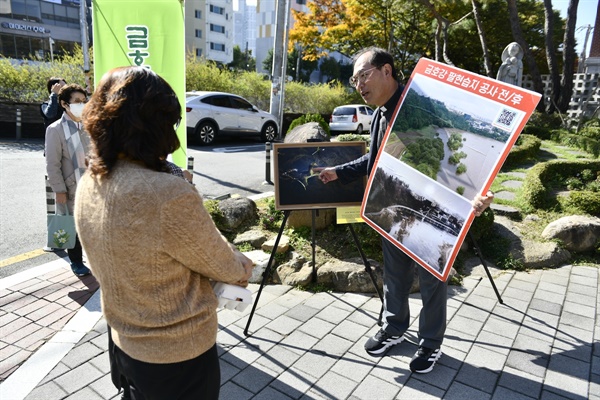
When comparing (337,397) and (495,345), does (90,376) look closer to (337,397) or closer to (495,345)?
(337,397)

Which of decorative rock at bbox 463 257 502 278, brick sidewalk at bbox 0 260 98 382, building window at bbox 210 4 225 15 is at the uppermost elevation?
building window at bbox 210 4 225 15

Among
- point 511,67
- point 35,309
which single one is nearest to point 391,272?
point 35,309

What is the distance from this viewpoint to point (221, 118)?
1339 centimetres

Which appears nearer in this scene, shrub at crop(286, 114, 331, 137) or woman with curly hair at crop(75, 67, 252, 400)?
woman with curly hair at crop(75, 67, 252, 400)

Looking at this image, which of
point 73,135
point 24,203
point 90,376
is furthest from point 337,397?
point 24,203

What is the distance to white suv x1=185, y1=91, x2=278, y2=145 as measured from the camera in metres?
12.7

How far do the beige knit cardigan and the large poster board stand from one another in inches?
53.0

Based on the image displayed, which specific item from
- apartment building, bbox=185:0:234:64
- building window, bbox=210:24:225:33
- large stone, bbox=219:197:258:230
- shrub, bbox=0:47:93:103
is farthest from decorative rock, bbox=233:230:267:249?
building window, bbox=210:24:225:33

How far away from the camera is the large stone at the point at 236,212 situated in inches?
201

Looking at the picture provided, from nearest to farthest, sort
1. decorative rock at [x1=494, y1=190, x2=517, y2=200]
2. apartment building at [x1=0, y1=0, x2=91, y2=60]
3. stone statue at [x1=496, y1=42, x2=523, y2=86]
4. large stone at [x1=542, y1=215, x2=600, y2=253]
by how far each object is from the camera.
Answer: large stone at [x1=542, y1=215, x2=600, y2=253], decorative rock at [x1=494, y1=190, x2=517, y2=200], stone statue at [x1=496, y1=42, x2=523, y2=86], apartment building at [x1=0, y1=0, x2=91, y2=60]

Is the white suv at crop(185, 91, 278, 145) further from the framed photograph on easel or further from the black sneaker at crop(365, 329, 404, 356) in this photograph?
the black sneaker at crop(365, 329, 404, 356)

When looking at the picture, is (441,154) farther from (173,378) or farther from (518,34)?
(518,34)

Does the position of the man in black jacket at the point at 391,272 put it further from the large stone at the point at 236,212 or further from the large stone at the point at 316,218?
the large stone at the point at 236,212

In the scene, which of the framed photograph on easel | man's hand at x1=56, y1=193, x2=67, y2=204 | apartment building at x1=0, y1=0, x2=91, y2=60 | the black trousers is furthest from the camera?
apartment building at x1=0, y1=0, x2=91, y2=60
